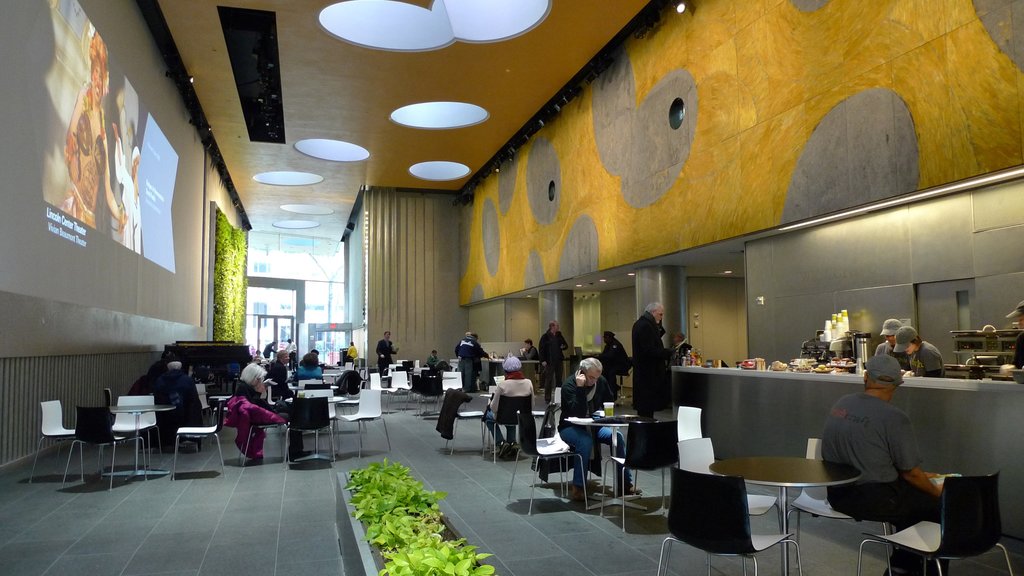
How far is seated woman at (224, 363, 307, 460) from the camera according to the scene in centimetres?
765

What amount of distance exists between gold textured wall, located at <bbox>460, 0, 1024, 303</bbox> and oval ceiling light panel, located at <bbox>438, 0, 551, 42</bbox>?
177 centimetres

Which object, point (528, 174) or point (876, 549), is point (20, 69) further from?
point (528, 174)

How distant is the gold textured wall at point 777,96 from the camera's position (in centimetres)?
530

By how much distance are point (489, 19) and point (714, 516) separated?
9508 mm

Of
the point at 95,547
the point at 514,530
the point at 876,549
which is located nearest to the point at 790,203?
the point at 876,549

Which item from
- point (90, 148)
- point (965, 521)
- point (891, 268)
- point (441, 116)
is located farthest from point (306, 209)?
point (965, 521)

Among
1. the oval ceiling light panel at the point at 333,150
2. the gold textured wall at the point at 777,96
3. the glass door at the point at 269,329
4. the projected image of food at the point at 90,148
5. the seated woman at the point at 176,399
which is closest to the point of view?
the gold textured wall at the point at 777,96

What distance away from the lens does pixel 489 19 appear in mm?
10727

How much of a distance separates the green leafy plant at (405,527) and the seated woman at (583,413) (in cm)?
189

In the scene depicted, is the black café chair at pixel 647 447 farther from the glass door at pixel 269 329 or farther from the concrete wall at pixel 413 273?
the glass door at pixel 269 329

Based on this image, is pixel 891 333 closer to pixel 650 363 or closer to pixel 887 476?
pixel 650 363

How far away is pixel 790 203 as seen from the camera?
7.25 metres

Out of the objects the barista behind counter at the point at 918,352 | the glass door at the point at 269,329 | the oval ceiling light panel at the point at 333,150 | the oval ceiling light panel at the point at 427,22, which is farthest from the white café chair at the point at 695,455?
the glass door at the point at 269,329

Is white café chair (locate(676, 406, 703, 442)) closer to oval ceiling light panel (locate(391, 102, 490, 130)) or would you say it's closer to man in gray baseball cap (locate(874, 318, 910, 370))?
man in gray baseball cap (locate(874, 318, 910, 370))
